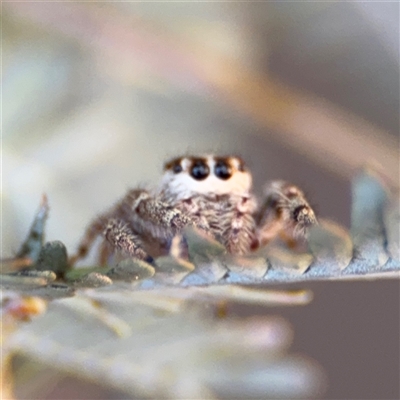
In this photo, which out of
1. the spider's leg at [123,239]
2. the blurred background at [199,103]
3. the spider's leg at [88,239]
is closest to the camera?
the spider's leg at [123,239]

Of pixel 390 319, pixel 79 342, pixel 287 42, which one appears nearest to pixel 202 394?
pixel 79 342

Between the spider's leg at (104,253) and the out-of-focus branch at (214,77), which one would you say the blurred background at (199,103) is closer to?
the out-of-focus branch at (214,77)

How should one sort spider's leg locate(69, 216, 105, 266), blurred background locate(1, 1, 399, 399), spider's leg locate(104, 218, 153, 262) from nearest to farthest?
spider's leg locate(104, 218, 153, 262) < spider's leg locate(69, 216, 105, 266) < blurred background locate(1, 1, 399, 399)

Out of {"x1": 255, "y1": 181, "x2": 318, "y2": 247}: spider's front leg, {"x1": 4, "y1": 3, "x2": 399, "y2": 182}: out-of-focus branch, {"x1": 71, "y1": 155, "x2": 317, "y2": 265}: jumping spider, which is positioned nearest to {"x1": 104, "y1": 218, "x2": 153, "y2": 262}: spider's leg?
{"x1": 71, "y1": 155, "x2": 317, "y2": 265}: jumping spider

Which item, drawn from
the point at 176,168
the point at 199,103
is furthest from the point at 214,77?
the point at 176,168

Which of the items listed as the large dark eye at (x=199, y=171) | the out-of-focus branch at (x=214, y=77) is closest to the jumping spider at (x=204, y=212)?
the large dark eye at (x=199, y=171)

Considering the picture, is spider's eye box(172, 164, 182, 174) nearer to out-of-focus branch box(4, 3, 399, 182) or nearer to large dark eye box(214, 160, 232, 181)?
large dark eye box(214, 160, 232, 181)

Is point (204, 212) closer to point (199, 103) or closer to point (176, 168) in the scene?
point (176, 168)

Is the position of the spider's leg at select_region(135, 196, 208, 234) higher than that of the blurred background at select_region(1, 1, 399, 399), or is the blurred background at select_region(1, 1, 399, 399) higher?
the blurred background at select_region(1, 1, 399, 399)
